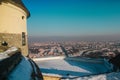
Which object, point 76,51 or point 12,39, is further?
point 76,51

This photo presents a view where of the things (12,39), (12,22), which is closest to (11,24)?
(12,22)

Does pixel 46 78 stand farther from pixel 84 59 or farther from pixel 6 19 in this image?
pixel 84 59

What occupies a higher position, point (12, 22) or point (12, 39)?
point (12, 22)

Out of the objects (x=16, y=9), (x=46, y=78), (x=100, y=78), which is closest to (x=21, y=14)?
(x=16, y=9)

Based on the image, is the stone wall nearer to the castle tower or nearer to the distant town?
the castle tower

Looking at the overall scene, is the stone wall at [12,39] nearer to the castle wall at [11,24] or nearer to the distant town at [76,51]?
the castle wall at [11,24]

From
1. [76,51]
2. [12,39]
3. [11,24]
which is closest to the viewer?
[11,24]

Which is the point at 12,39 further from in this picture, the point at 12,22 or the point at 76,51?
the point at 76,51

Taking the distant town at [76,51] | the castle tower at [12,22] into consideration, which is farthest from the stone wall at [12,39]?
the distant town at [76,51]

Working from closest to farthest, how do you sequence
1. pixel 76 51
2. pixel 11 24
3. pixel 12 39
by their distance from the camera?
pixel 11 24
pixel 12 39
pixel 76 51
